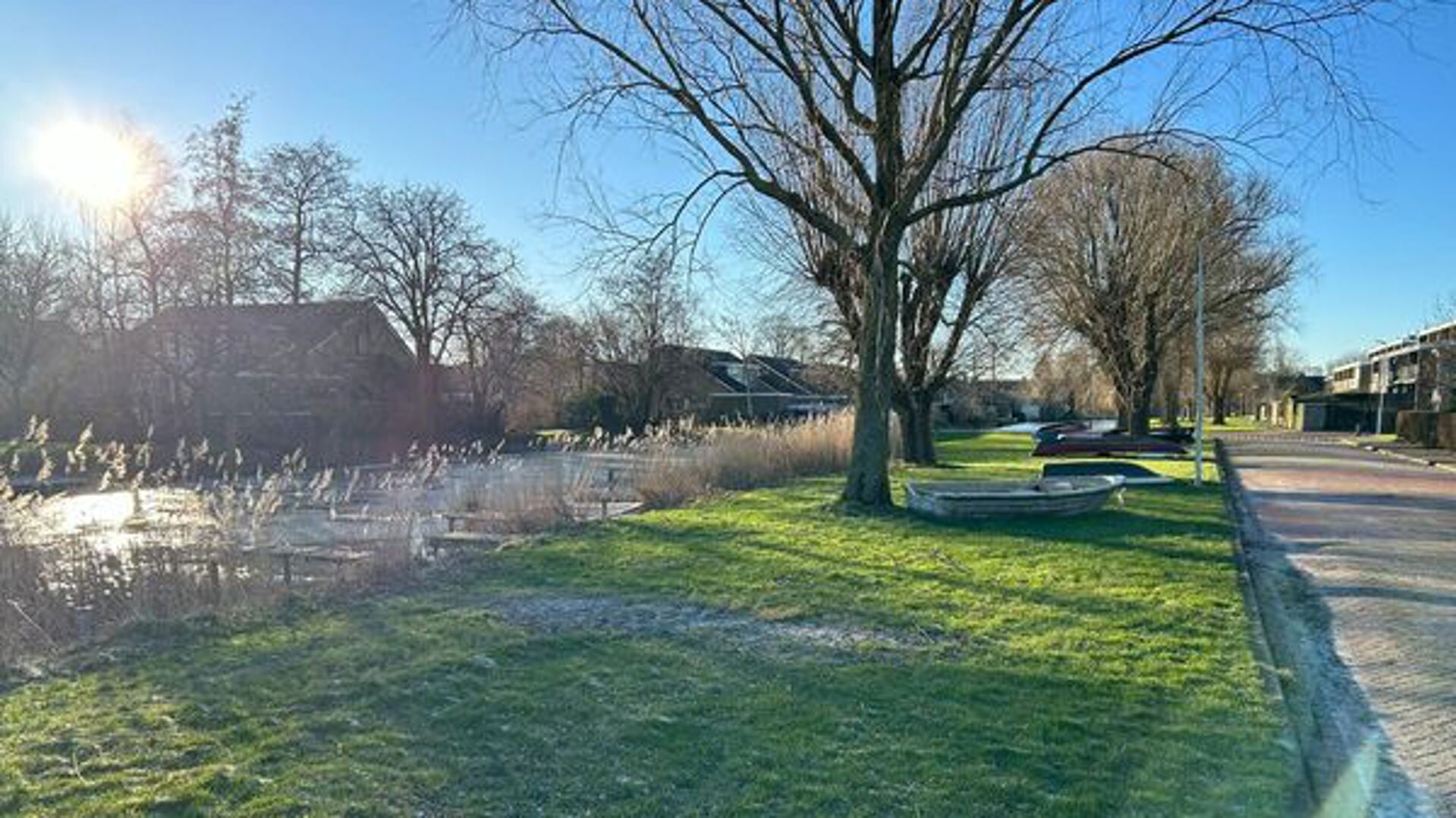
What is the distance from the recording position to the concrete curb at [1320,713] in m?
4.06

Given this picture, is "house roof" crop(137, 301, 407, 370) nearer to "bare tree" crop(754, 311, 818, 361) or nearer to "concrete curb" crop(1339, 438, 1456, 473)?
"bare tree" crop(754, 311, 818, 361)

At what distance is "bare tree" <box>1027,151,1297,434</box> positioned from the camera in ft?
93.1

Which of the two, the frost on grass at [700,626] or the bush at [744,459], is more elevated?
the bush at [744,459]

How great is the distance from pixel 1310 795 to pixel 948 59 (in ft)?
35.0

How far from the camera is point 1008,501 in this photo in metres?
12.7

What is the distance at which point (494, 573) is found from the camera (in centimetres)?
906

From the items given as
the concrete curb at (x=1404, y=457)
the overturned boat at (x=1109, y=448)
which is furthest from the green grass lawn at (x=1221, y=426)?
the overturned boat at (x=1109, y=448)

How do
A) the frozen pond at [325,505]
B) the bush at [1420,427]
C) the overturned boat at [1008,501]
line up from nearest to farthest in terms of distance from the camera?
the frozen pond at [325,505] < the overturned boat at [1008,501] < the bush at [1420,427]

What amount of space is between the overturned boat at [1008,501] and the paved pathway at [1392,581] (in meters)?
2.43

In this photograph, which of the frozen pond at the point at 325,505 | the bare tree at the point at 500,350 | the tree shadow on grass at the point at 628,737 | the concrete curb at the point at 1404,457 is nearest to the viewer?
the tree shadow on grass at the point at 628,737

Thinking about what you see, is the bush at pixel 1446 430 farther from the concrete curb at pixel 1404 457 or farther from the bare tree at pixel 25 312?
the bare tree at pixel 25 312

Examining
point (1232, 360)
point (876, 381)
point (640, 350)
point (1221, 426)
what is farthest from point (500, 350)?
point (1221, 426)

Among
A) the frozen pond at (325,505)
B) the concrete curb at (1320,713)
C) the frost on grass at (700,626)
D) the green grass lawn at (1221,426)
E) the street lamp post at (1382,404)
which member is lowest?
the concrete curb at (1320,713)

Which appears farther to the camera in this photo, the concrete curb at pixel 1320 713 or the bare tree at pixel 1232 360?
the bare tree at pixel 1232 360
